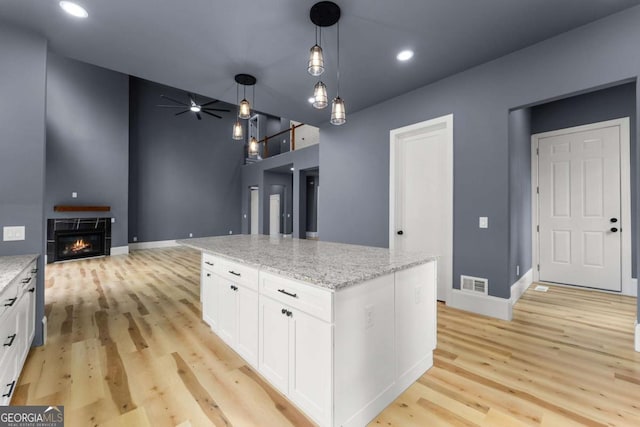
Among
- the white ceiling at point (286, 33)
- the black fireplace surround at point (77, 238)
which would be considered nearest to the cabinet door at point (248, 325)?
the white ceiling at point (286, 33)

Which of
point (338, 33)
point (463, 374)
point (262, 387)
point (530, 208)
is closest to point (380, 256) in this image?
point (463, 374)

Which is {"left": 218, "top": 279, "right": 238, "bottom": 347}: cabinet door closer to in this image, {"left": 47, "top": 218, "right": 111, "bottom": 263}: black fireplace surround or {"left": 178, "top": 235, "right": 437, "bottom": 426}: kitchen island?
{"left": 178, "top": 235, "right": 437, "bottom": 426}: kitchen island

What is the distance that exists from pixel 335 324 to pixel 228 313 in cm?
137

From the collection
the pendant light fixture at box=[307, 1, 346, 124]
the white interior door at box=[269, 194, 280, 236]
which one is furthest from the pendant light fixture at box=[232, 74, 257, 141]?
the white interior door at box=[269, 194, 280, 236]

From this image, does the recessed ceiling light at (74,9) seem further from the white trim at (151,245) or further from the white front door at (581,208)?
the white trim at (151,245)

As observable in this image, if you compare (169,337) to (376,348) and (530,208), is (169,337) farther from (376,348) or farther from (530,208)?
(530,208)

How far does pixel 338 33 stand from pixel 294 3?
0.54 meters

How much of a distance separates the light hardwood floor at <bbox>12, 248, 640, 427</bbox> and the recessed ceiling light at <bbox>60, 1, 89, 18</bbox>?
113 inches

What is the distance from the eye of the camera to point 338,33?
2.62 metres

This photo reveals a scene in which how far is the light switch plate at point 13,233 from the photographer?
2.33 meters

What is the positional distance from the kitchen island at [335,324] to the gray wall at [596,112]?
379 centimetres

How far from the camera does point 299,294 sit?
1579mm

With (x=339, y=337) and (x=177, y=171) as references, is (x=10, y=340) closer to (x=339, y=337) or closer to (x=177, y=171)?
(x=339, y=337)

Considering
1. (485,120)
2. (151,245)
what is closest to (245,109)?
(485,120)
